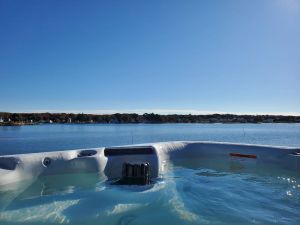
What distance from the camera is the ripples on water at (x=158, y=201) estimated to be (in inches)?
120

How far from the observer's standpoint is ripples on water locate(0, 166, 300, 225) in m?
3.04

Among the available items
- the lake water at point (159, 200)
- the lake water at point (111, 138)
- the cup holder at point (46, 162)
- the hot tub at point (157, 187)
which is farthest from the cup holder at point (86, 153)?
the lake water at point (111, 138)

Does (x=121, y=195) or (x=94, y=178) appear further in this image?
(x=94, y=178)

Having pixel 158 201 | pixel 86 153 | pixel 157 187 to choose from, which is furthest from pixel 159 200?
pixel 86 153

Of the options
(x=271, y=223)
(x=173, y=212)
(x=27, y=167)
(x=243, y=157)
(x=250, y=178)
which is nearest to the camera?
(x=271, y=223)

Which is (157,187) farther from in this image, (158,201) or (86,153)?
(86,153)

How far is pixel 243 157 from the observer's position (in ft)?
19.3

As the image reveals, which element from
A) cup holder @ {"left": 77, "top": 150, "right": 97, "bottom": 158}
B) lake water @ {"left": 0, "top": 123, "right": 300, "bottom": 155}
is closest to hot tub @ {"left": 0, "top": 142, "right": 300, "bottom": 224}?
cup holder @ {"left": 77, "top": 150, "right": 97, "bottom": 158}

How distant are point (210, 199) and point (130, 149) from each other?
179 centimetres

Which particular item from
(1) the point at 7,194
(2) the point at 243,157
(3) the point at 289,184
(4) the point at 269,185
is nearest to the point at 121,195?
(1) the point at 7,194

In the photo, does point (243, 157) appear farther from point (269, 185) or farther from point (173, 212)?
point (173, 212)

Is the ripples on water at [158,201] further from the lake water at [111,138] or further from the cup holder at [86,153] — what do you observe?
the lake water at [111,138]

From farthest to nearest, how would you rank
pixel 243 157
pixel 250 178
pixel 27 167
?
pixel 243 157, pixel 250 178, pixel 27 167

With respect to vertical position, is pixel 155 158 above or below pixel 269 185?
above
